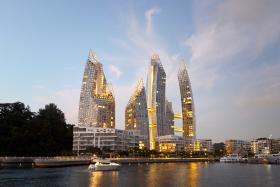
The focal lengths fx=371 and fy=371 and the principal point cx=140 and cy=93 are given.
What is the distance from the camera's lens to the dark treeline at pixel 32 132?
6235 inches

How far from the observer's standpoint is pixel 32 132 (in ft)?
543

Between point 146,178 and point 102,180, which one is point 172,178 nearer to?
point 146,178

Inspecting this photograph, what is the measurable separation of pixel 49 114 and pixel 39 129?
556 inches

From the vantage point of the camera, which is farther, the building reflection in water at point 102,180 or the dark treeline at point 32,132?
the dark treeline at point 32,132

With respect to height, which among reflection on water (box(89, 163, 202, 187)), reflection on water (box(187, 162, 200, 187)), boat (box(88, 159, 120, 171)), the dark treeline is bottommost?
reflection on water (box(187, 162, 200, 187))

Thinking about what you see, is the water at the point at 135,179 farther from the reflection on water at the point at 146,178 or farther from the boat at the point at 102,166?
the boat at the point at 102,166

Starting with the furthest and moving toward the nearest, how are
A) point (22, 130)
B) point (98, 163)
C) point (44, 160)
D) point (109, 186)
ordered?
point (22, 130) → point (44, 160) → point (98, 163) → point (109, 186)

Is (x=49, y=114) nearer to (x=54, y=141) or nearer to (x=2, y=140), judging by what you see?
(x=54, y=141)

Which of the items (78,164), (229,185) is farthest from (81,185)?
(78,164)

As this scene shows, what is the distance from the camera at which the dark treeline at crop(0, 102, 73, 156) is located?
158 metres

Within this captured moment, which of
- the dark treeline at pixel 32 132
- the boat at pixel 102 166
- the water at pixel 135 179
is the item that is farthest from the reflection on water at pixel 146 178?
the dark treeline at pixel 32 132

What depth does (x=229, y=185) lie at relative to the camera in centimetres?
6738

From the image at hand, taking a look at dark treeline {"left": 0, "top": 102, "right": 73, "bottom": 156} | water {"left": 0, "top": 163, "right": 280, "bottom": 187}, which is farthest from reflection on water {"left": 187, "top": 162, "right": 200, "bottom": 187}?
dark treeline {"left": 0, "top": 102, "right": 73, "bottom": 156}

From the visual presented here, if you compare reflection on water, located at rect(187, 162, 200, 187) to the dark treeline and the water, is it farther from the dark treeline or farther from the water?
the dark treeline
